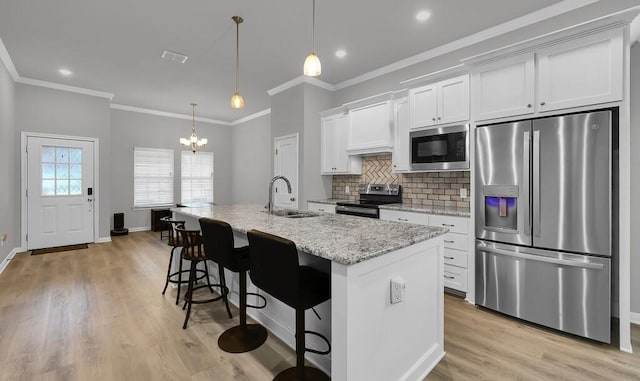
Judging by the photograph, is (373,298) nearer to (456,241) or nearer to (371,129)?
(456,241)

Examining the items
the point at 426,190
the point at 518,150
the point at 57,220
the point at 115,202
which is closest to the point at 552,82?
the point at 518,150

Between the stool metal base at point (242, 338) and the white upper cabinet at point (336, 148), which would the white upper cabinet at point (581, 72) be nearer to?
the white upper cabinet at point (336, 148)

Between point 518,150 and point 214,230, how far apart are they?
2.67m

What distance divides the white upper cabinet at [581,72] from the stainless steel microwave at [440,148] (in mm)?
802

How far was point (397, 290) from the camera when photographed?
1.58 m

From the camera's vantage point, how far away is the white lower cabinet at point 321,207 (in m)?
4.44

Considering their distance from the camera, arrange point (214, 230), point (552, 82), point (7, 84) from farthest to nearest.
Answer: point (7, 84) < point (552, 82) < point (214, 230)

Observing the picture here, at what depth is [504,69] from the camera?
9.05 feet

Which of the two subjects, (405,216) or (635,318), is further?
(405,216)

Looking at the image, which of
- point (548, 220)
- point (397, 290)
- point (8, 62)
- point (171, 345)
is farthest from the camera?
point (8, 62)

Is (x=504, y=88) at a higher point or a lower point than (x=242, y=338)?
higher

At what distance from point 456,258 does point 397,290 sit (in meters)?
1.88

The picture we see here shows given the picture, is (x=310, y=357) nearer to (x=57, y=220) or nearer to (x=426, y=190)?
(x=426, y=190)

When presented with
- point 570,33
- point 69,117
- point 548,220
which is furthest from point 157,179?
point 570,33
